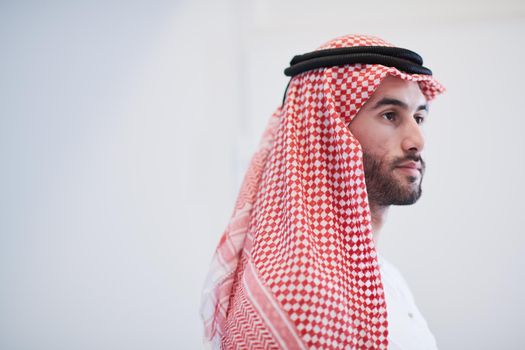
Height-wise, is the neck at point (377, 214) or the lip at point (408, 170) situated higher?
the lip at point (408, 170)

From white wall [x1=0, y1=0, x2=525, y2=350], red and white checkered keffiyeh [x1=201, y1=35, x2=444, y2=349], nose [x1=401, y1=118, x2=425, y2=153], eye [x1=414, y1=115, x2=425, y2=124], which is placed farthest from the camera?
white wall [x1=0, y1=0, x2=525, y2=350]

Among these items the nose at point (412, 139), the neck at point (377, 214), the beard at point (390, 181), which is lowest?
A: the neck at point (377, 214)

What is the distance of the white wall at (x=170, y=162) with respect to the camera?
1227mm

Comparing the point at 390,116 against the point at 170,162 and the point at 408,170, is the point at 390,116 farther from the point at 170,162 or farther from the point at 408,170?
the point at 170,162

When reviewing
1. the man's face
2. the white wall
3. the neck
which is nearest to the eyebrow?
the man's face

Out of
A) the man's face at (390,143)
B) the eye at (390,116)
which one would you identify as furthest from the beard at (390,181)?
the eye at (390,116)

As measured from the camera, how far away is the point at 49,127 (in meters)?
1.24

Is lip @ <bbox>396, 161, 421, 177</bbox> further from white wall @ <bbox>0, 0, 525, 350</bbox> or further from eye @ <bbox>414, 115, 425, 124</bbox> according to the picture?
white wall @ <bbox>0, 0, 525, 350</bbox>

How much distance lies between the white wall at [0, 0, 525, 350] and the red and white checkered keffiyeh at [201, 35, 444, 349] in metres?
0.54

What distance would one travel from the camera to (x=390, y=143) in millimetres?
832

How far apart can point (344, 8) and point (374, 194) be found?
968 mm

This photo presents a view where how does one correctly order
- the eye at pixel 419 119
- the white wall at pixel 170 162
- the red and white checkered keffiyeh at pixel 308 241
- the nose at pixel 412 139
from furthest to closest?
1. the white wall at pixel 170 162
2. the eye at pixel 419 119
3. the nose at pixel 412 139
4. the red and white checkered keffiyeh at pixel 308 241

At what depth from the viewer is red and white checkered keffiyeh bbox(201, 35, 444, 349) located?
2.12ft

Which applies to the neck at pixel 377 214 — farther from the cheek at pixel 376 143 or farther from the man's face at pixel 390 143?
the cheek at pixel 376 143
